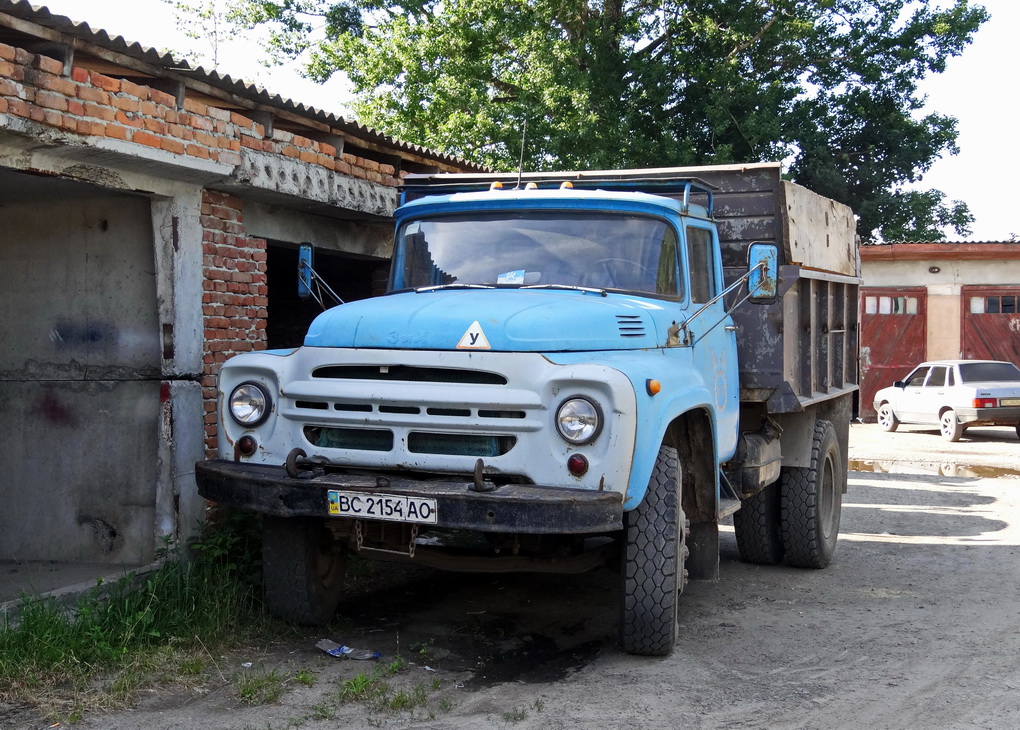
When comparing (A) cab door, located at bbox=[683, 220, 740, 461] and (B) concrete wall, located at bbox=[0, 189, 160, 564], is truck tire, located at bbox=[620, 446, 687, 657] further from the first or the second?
(B) concrete wall, located at bbox=[0, 189, 160, 564]

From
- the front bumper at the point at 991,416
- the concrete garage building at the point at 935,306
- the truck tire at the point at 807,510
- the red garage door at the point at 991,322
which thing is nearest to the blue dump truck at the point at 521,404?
the truck tire at the point at 807,510

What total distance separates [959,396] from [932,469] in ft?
13.6

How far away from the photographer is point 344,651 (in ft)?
17.9

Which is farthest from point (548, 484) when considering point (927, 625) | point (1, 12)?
point (1, 12)

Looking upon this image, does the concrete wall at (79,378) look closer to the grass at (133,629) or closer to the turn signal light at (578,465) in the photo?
the grass at (133,629)

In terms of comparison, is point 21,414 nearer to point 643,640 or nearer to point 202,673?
point 202,673

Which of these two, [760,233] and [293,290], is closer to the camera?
[760,233]

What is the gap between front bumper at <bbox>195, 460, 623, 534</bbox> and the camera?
4617 mm

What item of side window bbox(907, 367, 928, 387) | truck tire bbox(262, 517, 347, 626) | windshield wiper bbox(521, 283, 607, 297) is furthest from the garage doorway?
side window bbox(907, 367, 928, 387)

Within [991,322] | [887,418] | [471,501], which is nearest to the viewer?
[471,501]

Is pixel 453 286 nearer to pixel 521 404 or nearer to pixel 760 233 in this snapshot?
pixel 521 404

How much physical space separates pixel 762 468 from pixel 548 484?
8.84 ft

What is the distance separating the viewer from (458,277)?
19.7 ft

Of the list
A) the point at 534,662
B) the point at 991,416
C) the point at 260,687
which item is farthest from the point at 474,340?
the point at 991,416
